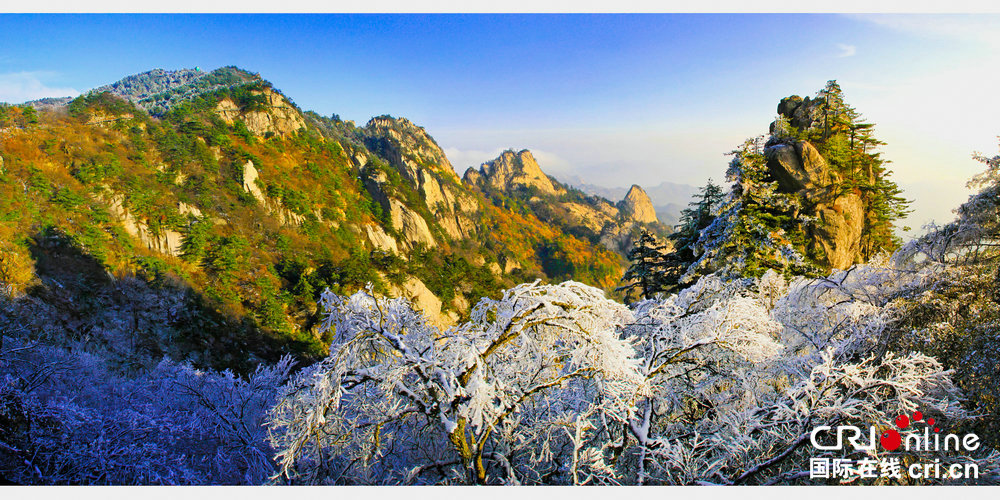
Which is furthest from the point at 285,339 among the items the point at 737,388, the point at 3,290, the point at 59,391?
the point at 737,388

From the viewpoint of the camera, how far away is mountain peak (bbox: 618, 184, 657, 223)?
495 feet

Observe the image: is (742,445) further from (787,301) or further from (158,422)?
(158,422)

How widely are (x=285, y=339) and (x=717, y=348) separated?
83.1ft

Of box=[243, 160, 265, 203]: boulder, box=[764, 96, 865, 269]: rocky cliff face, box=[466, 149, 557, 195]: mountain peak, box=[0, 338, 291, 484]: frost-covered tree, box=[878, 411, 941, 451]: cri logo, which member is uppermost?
box=[466, 149, 557, 195]: mountain peak

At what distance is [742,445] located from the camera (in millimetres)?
3947

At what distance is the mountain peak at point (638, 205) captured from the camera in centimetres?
15075

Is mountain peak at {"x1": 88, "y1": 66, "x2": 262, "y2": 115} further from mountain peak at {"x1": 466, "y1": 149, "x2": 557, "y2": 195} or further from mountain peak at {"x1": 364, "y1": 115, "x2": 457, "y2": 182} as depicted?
mountain peak at {"x1": 466, "y1": 149, "x2": 557, "y2": 195}

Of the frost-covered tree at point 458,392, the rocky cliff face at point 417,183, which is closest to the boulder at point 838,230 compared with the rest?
the frost-covered tree at point 458,392

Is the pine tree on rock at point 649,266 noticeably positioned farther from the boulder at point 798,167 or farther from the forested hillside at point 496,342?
the boulder at point 798,167

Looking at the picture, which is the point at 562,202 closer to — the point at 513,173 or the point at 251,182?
the point at 513,173

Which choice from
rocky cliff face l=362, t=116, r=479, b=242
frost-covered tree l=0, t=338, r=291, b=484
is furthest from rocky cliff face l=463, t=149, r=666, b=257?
frost-covered tree l=0, t=338, r=291, b=484

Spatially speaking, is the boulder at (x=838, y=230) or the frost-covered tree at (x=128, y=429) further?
the boulder at (x=838, y=230)

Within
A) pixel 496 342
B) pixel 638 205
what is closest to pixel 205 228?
pixel 496 342

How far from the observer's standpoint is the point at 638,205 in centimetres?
15475
